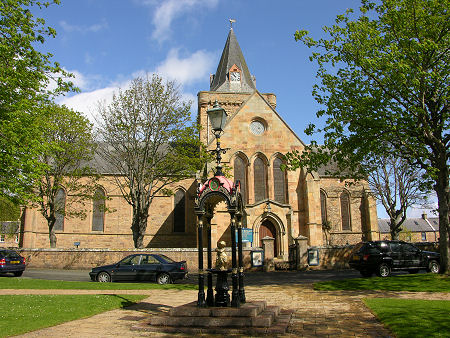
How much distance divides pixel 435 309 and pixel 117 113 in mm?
21800

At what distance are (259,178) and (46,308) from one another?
2242 centimetres

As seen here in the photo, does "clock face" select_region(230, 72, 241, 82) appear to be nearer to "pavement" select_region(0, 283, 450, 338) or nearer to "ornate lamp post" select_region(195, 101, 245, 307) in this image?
"pavement" select_region(0, 283, 450, 338)

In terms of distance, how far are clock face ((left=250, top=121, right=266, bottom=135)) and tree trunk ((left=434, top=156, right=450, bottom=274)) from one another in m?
16.6

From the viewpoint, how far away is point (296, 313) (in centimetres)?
1012

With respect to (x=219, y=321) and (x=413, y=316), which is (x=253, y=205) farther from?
(x=219, y=321)

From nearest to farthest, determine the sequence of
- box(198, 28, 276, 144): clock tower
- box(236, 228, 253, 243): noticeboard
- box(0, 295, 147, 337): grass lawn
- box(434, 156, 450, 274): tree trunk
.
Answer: box(0, 295, 147, 337): grass lawn → box(434, 156, 450, 274): tree trunk → box(236, 228, 253, 243): noticeboard → box(198, 28, 276, 144): clock tower

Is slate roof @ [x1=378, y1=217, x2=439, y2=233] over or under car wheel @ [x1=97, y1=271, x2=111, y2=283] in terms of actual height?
over

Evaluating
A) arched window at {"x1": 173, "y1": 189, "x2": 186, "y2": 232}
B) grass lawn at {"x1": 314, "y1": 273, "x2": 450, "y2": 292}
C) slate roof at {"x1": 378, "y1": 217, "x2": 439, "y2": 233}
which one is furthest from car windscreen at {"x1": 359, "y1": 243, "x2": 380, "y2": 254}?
slate roof at {"x1": 378, "y1": 217, "x2": 439, "y2": 233}

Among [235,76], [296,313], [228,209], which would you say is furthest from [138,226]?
[235,76]

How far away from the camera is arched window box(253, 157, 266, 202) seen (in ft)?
102

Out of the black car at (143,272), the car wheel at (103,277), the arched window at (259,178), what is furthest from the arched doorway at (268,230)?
the car wheel at (103,277)

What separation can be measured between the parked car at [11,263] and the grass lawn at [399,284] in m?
16.7

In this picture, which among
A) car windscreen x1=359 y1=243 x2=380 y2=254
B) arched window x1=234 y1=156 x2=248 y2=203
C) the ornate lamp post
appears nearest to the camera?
the ornate lamp post

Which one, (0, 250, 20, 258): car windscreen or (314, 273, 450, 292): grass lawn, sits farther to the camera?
(0, 250, 20, 258): car windscreen
